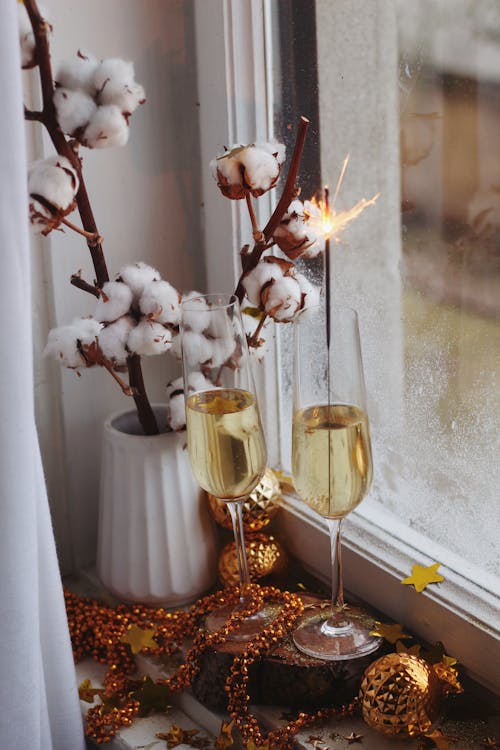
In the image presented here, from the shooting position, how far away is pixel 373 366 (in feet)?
3.59

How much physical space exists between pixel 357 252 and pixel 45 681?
599 millimetres

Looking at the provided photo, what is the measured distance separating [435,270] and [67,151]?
0.41 m

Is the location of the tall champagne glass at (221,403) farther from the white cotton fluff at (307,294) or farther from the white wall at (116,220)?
the white wall at (116,220)

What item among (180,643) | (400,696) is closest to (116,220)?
(180,643)

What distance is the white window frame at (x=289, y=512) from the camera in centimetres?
97

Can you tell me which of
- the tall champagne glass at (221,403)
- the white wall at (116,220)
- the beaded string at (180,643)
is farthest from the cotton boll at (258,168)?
the beaded string at (180,643)

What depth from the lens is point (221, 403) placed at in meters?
0.93

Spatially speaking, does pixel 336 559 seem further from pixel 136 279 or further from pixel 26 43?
pixel 26 43

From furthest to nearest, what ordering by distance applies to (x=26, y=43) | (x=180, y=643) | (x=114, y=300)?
(x=180, y=643), (x=114, y=300), (x=26, y=43)

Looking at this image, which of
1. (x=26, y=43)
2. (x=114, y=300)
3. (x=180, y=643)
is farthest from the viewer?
(x=180, y=643)

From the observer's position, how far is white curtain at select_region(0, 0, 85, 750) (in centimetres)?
79

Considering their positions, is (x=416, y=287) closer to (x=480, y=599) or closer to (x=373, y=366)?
(x=373, y=366)

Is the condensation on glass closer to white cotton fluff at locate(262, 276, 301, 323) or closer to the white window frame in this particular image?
the white window frame

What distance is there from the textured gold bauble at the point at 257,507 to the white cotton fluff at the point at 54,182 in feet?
1.48
